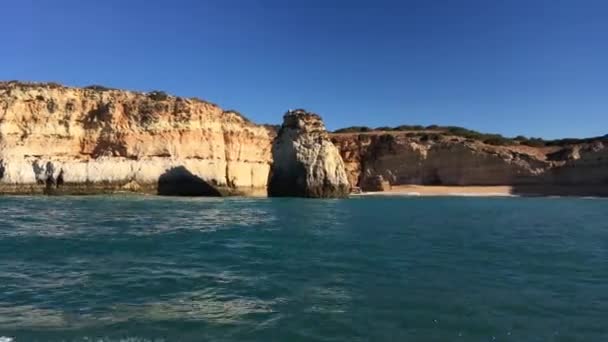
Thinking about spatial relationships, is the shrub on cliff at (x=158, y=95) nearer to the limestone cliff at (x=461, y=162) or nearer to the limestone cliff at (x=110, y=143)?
the limestone cliff at (x=110, y=143)

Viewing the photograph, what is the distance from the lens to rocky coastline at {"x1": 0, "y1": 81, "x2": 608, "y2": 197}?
36938 mm

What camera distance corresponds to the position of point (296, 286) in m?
8.27

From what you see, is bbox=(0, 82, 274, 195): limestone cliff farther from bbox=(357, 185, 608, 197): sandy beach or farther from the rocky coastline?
bbox=(357, 185, 608, 197): sandy beach

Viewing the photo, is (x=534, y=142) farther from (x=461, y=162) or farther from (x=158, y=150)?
(x=158, y=150)

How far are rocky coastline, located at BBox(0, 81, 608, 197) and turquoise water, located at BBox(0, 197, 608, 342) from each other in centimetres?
2329

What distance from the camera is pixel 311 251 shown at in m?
12.0

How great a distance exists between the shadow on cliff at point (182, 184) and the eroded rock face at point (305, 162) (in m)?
5.93

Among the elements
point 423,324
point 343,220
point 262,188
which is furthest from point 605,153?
point 423,324

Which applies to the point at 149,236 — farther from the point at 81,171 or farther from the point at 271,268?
the point at 81,171

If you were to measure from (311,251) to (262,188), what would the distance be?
37214mm

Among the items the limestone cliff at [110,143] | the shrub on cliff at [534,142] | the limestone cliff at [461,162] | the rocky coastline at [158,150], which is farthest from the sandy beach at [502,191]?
the limestone cliff at [110,143]

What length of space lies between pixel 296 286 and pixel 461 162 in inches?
2181

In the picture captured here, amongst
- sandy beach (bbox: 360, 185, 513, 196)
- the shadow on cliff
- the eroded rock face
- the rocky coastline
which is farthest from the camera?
sandy beach (bbox: 360, 185, 513, 196)

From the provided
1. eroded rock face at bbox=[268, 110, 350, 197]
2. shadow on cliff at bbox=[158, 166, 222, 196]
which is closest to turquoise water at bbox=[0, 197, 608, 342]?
shadow on cliff at bbox=[158, 166, 222, 196]
